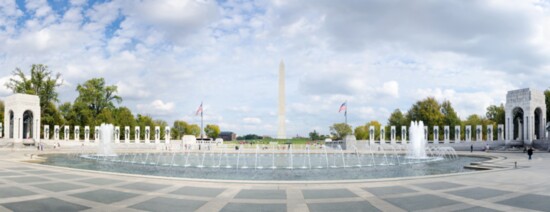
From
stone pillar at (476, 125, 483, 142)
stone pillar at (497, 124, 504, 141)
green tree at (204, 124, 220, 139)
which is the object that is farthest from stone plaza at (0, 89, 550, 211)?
green tree at (204, 124, 220, 139)

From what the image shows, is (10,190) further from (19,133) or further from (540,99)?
(540,99)

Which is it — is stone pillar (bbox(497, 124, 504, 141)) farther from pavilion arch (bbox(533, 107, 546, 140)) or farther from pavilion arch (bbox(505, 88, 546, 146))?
pavilion arch (bbox(533, 107, 546, 140))

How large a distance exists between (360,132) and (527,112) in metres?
63.8

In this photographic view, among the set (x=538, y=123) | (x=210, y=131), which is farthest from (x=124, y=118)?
(x=210, y=131)

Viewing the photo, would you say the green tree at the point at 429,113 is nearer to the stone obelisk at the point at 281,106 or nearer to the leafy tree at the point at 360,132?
the stone obelisk at the point at 281,106

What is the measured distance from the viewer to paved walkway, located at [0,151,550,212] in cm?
1113

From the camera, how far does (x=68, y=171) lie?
68.4ft

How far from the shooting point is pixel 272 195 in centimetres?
1301

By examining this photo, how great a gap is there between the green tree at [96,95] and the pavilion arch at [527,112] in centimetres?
7654

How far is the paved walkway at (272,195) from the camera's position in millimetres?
11133

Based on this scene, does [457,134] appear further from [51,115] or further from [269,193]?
[51,115]

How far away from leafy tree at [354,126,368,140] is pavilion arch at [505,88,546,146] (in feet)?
185

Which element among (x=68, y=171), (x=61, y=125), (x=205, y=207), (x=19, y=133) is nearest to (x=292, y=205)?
(x=205, y=207)

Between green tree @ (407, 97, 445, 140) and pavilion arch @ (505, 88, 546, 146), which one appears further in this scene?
green tree @ (407, 97, 445, 140)
